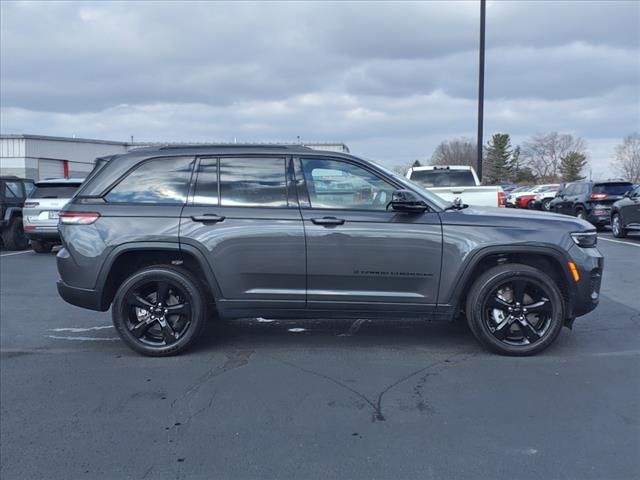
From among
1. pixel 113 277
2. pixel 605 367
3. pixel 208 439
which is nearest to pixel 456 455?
pixel 208 439

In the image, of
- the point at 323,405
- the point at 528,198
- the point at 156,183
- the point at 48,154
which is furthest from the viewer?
the point at 48,154

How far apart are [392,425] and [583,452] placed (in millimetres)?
A: 1156

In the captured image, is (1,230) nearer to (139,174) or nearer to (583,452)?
(139,174)

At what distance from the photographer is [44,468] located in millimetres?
3393

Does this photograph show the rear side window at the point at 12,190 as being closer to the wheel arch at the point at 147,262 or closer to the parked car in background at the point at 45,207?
the parked car in background at the point at 45,207

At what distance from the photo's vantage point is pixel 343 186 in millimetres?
5227

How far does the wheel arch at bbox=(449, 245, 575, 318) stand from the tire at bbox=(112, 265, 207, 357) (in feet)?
7.50

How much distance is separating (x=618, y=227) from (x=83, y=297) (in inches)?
567

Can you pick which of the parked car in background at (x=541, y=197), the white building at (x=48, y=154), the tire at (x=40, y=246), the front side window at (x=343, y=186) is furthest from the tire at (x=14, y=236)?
the parked car in background at (x=541, y=197)

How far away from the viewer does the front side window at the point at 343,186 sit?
203 inches

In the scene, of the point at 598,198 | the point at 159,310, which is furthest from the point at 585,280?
the point at 598,198

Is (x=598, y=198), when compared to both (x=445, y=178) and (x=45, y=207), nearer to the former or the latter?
(x=445, y=178)

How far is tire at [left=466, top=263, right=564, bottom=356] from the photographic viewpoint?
16.4 ft

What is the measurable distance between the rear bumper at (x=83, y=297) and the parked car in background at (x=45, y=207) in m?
8.54
